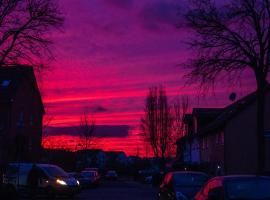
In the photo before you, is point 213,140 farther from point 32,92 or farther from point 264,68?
point 264,68

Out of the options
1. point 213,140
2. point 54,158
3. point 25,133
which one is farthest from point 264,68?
point 54,158

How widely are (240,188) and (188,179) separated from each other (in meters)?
8.32

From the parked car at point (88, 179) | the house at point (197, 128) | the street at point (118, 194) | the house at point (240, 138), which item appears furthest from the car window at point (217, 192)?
the house at point (197, 128)

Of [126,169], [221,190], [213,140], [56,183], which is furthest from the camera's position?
[126,169]

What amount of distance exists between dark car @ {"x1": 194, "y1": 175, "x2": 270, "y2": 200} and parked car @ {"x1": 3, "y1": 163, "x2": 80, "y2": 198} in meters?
20.0

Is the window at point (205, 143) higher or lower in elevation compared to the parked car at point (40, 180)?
higher

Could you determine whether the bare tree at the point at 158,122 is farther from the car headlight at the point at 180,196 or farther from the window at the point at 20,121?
the car headlight at the point at 180,196

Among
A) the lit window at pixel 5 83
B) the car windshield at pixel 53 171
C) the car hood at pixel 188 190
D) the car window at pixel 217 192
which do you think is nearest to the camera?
the car window at pixel 217 192

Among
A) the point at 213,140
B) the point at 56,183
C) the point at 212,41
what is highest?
the point at 212,41

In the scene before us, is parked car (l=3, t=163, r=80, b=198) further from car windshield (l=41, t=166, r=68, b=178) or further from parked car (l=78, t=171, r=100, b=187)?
parked car (l=78, t=171, r=100, b=187)

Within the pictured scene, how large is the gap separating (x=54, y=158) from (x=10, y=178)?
39510mm

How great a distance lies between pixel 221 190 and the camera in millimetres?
12883

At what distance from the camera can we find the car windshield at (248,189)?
12.6 m

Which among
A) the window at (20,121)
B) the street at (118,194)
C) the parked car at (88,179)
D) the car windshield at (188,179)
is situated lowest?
the street at (118,194)
